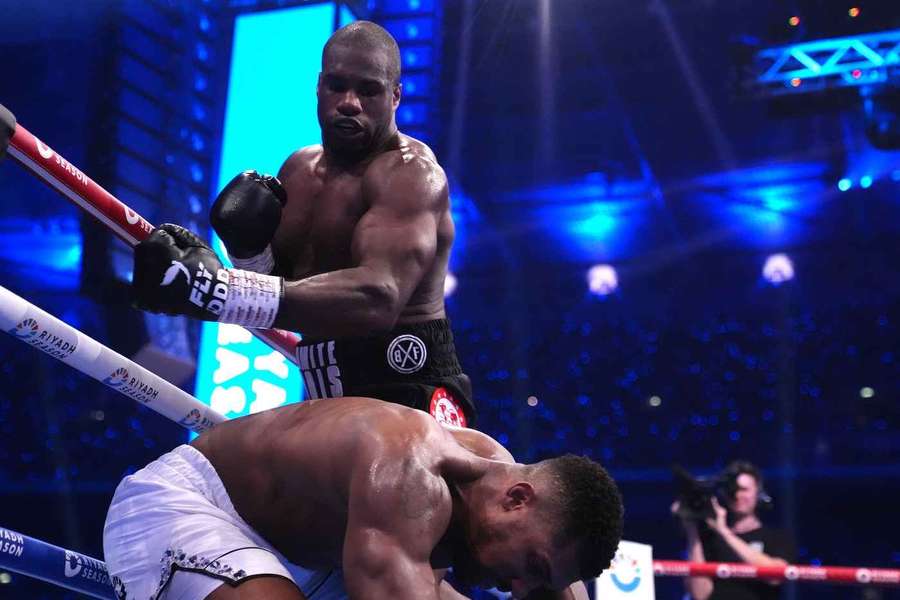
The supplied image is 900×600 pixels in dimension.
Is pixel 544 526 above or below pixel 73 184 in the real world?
below

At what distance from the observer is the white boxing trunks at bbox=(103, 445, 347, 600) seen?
4.40 ft

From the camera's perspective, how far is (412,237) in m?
1.75

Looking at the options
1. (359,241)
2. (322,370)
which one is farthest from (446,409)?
(359,241)

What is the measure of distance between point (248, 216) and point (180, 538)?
62 cm

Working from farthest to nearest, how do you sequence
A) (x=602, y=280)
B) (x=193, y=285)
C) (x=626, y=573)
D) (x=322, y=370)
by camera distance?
(x=602, y=280) < (x=626, y=573) < (x=322, y=370) < (x=193, y=285)

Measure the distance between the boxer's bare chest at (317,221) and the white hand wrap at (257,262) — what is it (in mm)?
57

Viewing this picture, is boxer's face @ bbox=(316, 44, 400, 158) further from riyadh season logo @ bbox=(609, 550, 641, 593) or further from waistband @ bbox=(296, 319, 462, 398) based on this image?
riyadh season logo @ bbox=(609, 550, 641, 593)

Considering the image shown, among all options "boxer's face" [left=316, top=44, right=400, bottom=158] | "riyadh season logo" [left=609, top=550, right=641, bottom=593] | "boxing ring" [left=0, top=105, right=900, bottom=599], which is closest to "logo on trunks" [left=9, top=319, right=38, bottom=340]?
"boxing ring" [left=0, top=105, right=900, bottom=599]

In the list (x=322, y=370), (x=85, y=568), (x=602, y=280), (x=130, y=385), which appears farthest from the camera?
(x=602, y=280)

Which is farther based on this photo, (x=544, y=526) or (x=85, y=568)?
(x=85, y=568)

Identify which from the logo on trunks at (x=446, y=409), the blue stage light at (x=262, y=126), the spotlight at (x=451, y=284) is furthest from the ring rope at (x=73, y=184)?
the spotlight at (x=451, y=284)

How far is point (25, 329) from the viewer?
1.52 meters

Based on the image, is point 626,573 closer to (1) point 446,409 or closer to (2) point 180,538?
(1) point 446,409

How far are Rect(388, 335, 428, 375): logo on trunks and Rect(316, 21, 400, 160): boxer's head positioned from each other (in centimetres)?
37
